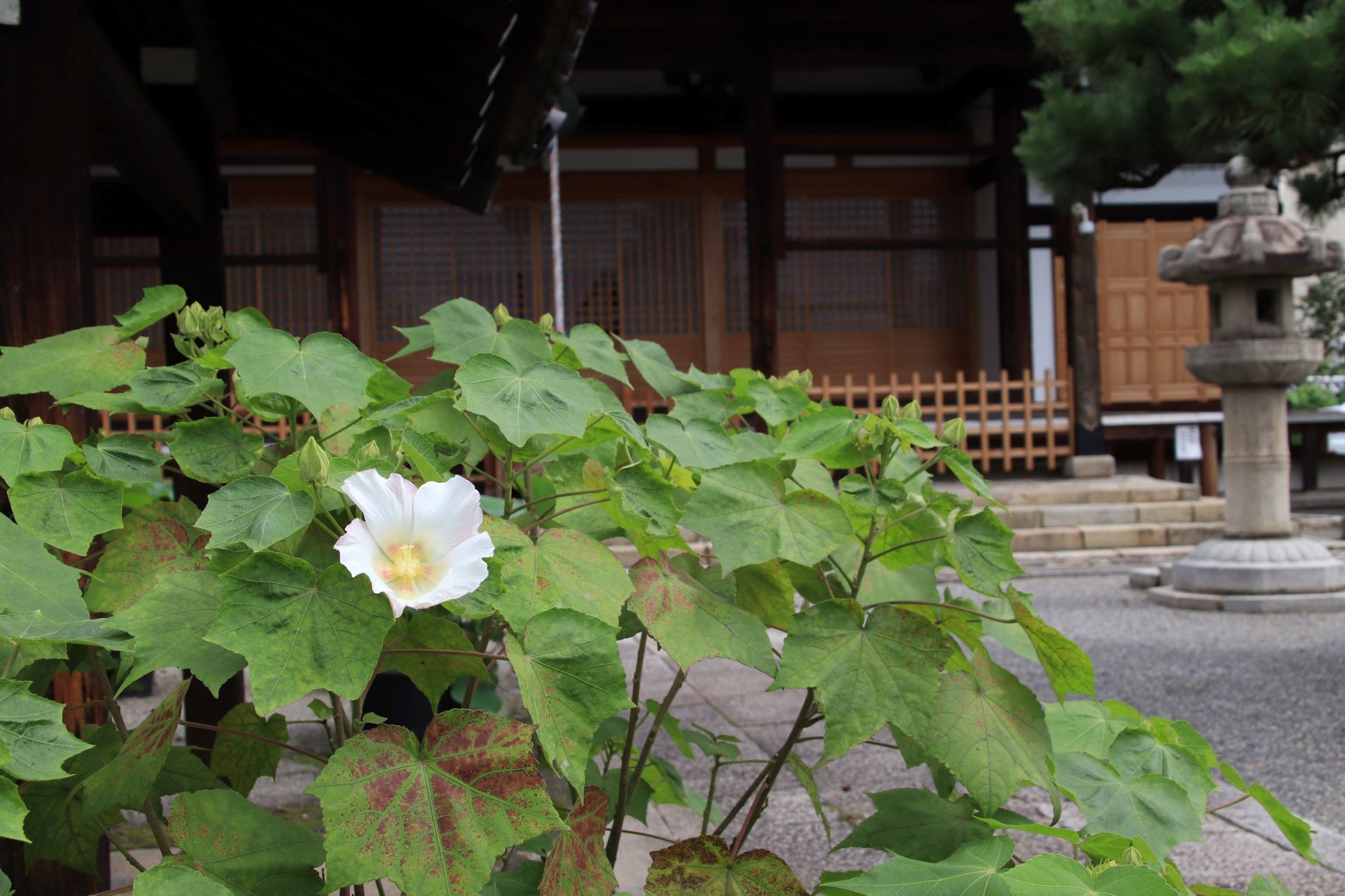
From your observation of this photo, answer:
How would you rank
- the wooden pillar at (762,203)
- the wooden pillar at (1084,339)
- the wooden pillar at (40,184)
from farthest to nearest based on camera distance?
the wooden pillar at (1084,339) → the wooden pillar at (762,203) → the wooden pillar at (40,184)

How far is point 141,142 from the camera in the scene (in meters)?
2.68

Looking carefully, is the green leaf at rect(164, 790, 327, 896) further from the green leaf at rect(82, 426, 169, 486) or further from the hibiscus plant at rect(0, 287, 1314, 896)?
the green leaf at rect(82, 426, 169, 486)

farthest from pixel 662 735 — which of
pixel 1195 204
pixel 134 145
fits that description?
pixel 1195 204

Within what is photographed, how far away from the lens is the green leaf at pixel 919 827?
4.00 ft

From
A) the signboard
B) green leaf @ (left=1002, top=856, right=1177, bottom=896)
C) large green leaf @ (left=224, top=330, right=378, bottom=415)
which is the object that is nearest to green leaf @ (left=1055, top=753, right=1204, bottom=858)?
green leaf @ (left=1002, top=856, right=1177, bottom=896)

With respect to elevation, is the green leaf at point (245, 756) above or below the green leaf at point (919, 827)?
above

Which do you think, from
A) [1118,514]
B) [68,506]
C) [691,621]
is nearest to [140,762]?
[68,506]

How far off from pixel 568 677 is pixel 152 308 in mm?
694

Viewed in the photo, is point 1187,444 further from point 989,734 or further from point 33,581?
point 33,581

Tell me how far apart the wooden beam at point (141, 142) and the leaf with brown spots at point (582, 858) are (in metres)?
1.53

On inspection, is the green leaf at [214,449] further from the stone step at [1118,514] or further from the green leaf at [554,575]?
the stone step at [1118,514]

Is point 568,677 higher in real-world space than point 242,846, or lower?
higher

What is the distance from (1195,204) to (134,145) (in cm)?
1102

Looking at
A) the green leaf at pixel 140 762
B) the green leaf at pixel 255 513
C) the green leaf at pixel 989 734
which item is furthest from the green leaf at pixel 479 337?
the green leaf at pixel 989 734
